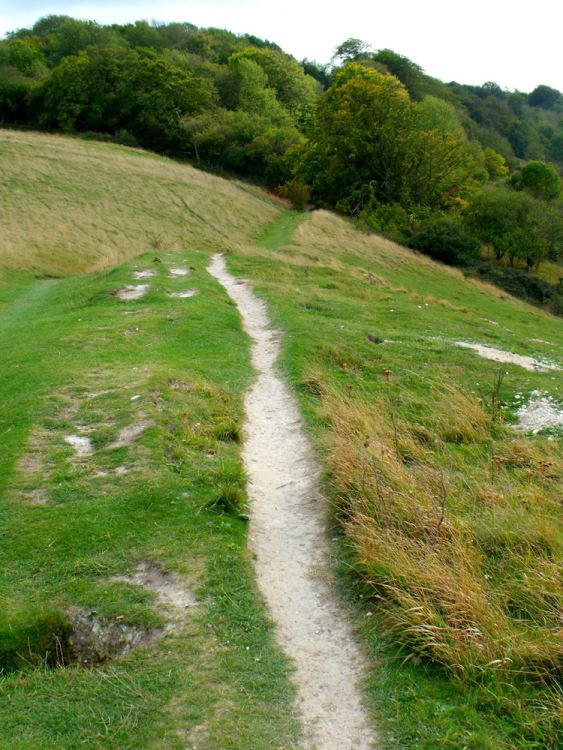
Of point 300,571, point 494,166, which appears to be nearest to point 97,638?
point 300,571

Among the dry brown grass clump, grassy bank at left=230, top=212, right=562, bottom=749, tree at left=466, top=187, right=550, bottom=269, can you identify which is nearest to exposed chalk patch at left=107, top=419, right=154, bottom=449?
grassy bank at left=230, top=212, right=562, bottom=749

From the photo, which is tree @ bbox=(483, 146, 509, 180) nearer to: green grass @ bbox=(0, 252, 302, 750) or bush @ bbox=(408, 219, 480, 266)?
bush @ bbox=(408, 219, 480, 266)

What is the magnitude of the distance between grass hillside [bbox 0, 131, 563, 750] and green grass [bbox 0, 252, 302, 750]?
25 millimetres

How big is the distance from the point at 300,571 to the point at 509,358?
12768 millimetres

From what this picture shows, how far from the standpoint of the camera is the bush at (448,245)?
50031 mm

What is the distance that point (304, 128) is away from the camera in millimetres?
78438

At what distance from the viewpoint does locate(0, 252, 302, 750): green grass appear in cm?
528

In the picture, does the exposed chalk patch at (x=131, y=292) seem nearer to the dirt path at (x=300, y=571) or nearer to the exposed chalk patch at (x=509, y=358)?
the dirt path at (x=300, y=571)

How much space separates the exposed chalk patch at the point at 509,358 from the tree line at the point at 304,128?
106 ft

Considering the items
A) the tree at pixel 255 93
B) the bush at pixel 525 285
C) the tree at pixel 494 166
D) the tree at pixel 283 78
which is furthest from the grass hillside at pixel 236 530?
the tree at pixel 494 166

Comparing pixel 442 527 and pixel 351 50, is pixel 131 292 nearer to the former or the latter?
pixel 442 527

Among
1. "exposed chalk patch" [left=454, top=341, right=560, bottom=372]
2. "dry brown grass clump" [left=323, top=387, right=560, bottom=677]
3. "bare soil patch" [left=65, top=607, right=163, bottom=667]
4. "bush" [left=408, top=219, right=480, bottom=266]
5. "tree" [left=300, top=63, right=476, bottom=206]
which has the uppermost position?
"tree" [left=300, top=63, right=476, bottom=206]

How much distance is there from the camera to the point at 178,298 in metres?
21.5

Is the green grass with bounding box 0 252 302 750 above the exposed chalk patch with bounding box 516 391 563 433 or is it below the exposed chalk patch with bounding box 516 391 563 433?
below
